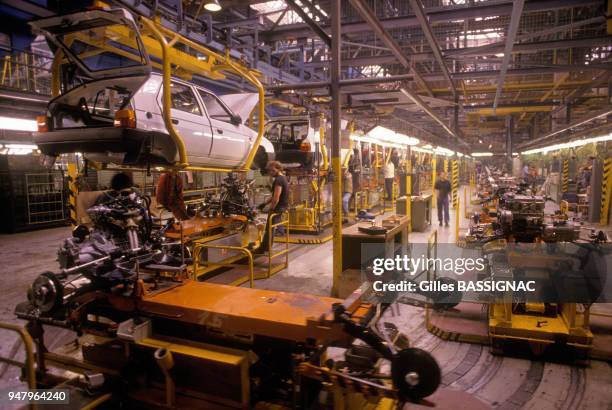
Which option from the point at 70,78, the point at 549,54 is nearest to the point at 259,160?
the point at 70,78

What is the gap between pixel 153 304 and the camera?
3.31m

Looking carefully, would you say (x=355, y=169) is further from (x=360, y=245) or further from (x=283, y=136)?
(x=360, y=245)

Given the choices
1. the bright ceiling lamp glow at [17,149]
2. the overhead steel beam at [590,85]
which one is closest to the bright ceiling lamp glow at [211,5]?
the overhead steel beam at [590,85]

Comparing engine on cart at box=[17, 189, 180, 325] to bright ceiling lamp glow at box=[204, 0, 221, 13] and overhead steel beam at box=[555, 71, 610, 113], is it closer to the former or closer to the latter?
bright ceiling lamp glow at box=[204, 0, 221, 13]

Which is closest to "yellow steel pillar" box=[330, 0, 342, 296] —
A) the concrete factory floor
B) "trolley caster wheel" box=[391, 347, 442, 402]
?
the concrete factory floor

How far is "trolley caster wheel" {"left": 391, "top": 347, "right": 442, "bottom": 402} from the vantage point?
2252mm

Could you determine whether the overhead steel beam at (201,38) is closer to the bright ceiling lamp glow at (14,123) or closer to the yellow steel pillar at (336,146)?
the yellow steel pillar at (336,146)

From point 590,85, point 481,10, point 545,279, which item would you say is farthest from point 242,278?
point 590,85

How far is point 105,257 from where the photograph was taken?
3.47 meters

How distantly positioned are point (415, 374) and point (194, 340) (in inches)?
77.7

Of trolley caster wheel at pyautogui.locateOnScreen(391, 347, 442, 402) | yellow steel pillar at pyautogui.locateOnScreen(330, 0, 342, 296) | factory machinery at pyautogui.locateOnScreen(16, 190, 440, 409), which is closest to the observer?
trolley caster wheel at pyautogui.locateOnScreen(391, 347, 442, 402)

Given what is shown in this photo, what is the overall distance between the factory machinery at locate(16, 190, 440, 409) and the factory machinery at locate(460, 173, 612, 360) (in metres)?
1.89

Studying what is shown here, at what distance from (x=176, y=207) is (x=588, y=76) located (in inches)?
469

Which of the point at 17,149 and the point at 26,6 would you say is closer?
the point at 26,6
